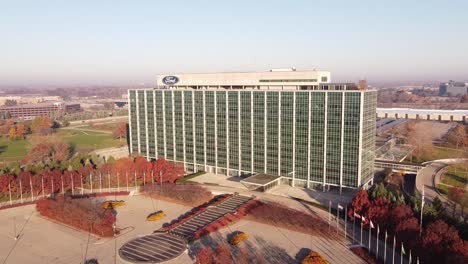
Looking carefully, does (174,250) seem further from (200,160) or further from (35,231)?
(200,160)

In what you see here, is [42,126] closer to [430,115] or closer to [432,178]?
[432,178]

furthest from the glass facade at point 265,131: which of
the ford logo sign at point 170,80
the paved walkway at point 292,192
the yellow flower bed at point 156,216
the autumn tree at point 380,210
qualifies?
the yellow flower bed at point 156,216

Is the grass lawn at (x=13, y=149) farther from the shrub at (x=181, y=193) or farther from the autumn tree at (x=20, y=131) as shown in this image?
the shrub at (x=181, y=193)

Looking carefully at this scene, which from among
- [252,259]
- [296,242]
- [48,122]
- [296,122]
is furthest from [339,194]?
[48,122]

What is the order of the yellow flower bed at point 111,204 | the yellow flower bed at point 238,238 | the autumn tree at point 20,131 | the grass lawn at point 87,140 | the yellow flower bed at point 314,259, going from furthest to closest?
the autumn tree at point 20,131, the grass lawn at point 87,140, the yellow flower bed at point 111,204, the yellow flower bed at point 238,238, the yellow flower bed at point 314,259

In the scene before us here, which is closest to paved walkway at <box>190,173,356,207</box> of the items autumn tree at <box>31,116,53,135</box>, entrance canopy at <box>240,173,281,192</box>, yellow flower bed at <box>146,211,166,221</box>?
entrance canopy at <box>240,173,281,192</box>
